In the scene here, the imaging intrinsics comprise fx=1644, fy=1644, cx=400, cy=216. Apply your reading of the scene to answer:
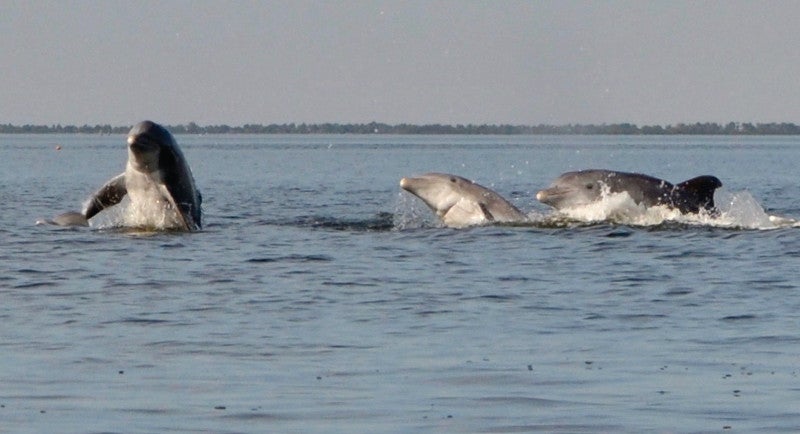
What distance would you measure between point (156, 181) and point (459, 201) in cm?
512

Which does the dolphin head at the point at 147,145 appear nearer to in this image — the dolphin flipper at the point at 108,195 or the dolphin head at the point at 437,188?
the dolphin flipper at the point at 108,195

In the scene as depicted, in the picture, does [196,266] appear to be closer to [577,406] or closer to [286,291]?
[286,291]

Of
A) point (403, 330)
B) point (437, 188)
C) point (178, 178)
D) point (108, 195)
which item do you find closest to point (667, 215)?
point (437, 188)

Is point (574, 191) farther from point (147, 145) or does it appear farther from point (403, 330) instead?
point (403, 330)

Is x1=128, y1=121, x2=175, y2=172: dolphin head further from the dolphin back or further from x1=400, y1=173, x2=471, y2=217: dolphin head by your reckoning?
x1=400, y1=173, x2=471, y2=217: dolphin head

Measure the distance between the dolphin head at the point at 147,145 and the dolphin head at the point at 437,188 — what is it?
4316 millimetres

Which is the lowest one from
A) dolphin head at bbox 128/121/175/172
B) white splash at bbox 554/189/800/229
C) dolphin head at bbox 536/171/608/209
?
white splash at bbox 554/189/800/229

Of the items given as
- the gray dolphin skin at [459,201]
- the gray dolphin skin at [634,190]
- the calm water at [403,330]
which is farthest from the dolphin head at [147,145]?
the gray dolphin skin at [634,190]

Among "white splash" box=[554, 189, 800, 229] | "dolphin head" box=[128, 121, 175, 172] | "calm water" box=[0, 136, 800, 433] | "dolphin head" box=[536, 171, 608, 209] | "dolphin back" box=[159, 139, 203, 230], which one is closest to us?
"calm water" box=[0, 136, 800, 433]

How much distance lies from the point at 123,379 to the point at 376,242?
12.2 meters

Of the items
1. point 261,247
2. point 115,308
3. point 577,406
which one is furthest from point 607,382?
point 261,247

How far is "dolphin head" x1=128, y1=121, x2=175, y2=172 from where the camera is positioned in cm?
2516

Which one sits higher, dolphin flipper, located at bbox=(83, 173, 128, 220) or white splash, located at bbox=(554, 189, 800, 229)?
dolphin flipper, located at bbox=(83, 173, 128, 220)

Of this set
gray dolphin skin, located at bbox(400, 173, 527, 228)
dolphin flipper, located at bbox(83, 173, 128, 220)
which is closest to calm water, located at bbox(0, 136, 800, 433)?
dolphin flipper, located at bbox(83, 173, 128, 220)
